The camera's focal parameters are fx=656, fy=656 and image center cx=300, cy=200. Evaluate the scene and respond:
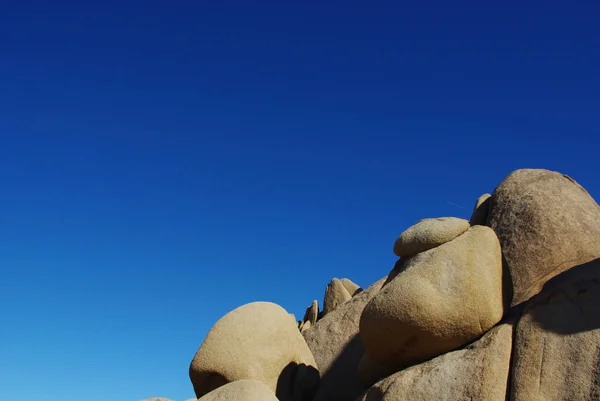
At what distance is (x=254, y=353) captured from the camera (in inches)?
531

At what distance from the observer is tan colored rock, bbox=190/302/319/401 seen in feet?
43.8

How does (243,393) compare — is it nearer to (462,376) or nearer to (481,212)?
(462,376)

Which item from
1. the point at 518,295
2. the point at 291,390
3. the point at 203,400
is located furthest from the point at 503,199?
the point at 203,400

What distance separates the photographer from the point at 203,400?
1141 centimetres

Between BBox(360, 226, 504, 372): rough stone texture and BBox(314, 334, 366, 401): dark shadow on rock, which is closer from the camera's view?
BBox(360, 226, 504, 372): rough stone texture

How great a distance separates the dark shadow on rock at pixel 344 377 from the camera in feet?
47.2

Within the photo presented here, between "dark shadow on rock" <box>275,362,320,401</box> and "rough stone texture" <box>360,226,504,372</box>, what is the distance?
270cm

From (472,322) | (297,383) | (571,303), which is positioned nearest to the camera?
(571,303)

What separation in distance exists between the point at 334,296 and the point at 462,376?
964 centimetres

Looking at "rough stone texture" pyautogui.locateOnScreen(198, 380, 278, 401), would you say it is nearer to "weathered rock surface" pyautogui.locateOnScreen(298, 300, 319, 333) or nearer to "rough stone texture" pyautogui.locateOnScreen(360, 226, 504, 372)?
"rough stone texture" pyautogui.locateOnScreen(360, 226, 504, 372)

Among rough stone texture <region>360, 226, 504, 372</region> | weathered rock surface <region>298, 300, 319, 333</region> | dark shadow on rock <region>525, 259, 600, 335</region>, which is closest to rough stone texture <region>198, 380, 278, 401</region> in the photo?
rough stone texture <region>360, 226, 504, 372</region>

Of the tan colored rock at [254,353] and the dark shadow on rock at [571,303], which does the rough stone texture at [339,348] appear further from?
the dark shadow on rock at [571,303]

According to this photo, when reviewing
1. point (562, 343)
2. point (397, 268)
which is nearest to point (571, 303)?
point (562, 343)

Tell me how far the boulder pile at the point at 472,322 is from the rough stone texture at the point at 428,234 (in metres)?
0.02
